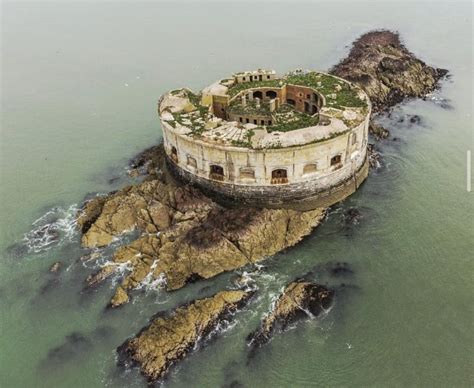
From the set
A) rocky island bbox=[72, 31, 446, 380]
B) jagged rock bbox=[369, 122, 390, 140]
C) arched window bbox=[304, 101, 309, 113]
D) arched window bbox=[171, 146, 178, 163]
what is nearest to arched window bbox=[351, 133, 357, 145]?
rocky island bbox=[72, 31, 446, 380]

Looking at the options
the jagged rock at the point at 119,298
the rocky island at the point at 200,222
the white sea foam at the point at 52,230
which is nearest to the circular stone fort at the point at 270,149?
the rocky island at the point at 200,222

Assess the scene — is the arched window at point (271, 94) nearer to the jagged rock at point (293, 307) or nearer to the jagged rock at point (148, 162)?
the jagged rock at point (148, 162)

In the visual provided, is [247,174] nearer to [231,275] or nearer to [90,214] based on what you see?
[231,275]

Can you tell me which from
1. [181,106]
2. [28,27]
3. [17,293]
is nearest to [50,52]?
[28,27]

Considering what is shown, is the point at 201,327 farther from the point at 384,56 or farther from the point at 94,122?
the point at 384,56

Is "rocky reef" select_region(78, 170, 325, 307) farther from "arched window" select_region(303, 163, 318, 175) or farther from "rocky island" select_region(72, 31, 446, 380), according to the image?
"arched window" select_region(303, 163, 318, 175)

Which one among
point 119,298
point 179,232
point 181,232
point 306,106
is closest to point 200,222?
point 181,232

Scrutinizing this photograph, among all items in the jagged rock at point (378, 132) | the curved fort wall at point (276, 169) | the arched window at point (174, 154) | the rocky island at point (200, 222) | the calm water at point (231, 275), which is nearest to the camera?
the calm water at point (231, 275)
